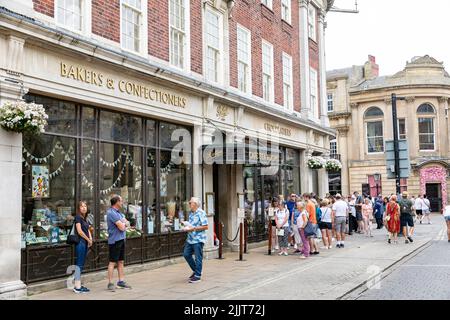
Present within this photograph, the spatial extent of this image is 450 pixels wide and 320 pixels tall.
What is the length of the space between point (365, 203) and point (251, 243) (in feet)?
25.1

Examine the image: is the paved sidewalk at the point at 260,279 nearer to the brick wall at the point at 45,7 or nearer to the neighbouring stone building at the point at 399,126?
the brick wall at the point at 45,7

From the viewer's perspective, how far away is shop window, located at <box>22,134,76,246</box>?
365 inches

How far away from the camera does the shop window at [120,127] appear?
36.8ft

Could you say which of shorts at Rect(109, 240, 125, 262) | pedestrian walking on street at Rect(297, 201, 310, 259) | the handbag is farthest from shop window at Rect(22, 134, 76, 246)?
pedestrian walking on street at Rect(297, 201, 310, 259)

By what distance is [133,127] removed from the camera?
12.1 metres

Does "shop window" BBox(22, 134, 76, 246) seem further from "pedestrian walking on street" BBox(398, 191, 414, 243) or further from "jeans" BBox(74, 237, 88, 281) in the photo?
"pedestrian walking on street" BBox(398, 191, 414, 243)

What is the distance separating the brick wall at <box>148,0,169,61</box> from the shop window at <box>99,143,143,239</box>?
2.49 meters

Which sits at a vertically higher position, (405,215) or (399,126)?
(399,126)

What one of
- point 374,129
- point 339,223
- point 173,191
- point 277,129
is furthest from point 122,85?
point 374,129

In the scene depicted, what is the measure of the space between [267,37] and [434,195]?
28851 mm

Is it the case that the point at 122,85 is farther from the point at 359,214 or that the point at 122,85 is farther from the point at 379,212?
the point at 379,212

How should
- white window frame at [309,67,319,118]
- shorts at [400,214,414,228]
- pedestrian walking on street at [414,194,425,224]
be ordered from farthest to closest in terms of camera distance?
pedestrian walking on street at [414,194,425,224]
white window frame at [309,67,319,118]
shorts at [400,214,414,228]

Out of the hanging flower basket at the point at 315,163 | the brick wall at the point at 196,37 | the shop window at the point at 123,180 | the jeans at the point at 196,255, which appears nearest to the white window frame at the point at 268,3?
the brick wall at the point at 196,37
